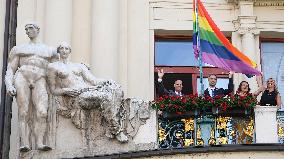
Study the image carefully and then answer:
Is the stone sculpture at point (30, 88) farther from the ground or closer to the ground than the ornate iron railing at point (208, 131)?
farther from the ground

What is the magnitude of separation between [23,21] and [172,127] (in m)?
4.47

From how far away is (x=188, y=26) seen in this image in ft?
58.8

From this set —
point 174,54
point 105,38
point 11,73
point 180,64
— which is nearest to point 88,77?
point 11,73

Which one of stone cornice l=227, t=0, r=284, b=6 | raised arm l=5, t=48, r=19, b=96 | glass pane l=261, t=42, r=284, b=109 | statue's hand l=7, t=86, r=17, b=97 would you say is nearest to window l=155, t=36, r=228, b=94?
glass pane l=261, t=42, r=284, b=109

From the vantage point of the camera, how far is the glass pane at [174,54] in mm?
17953

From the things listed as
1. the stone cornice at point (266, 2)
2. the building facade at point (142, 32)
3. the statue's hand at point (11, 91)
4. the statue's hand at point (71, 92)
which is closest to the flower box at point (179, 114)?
the statue's hand at point (71, 92)

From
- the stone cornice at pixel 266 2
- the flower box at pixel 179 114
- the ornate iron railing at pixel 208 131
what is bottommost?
the ornate iron railing at pixel 208 131

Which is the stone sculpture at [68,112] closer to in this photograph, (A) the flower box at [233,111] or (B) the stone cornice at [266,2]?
(A) the flower box at [233,111]

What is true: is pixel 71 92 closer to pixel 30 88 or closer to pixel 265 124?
pixel 30 88

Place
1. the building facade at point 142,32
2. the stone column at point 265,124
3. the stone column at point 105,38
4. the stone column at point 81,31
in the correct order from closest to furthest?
the stone column at point 265,124 → the stone column at point 105,38 → the building facade at point 142,32 → the stone column at point 81,31

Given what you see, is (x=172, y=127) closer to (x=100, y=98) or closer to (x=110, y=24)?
(x=100, y=98)

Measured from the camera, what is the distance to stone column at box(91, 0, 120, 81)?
55.7 feet

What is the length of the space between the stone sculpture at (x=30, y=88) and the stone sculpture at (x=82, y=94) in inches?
7.4

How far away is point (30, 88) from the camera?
1454cm
